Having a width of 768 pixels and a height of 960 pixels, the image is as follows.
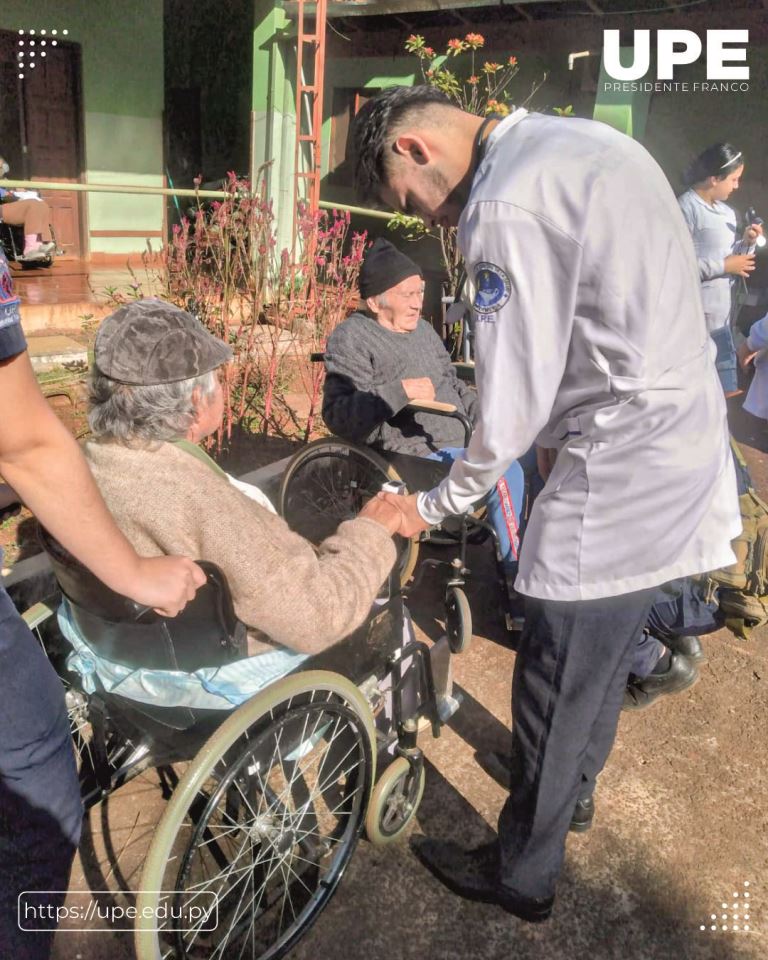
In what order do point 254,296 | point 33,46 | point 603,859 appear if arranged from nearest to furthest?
point 603,859 < point 254,296 < point 33,46

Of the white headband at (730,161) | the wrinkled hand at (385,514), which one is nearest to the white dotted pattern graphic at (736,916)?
the wrinkled hand at (385,514)

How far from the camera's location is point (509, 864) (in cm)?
191

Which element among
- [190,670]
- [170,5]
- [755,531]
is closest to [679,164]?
[170,5]

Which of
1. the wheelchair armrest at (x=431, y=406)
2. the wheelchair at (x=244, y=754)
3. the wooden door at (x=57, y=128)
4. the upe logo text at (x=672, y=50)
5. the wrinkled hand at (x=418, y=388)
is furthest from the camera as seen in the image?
the wooden door at (x=57, y=128)

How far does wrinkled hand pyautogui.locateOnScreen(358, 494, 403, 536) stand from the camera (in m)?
1.87

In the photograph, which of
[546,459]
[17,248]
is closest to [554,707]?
[546,459]

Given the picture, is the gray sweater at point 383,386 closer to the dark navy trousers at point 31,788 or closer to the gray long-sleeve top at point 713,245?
the dark navy trousers at point 31,788

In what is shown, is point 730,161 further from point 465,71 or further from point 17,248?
point 17,248

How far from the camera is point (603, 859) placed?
2191 mm

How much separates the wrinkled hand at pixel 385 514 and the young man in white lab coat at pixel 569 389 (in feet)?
0.09

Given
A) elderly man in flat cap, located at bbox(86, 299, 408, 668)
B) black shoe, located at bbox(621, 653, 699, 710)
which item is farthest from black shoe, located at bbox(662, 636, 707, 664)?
elderly man in flat cap, located at bbox(86, 299, 408, 668)

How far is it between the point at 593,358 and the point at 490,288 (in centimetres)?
24

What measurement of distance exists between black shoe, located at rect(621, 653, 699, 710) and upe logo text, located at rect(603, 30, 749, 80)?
644cm

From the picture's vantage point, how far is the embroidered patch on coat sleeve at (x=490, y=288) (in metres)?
1.46
